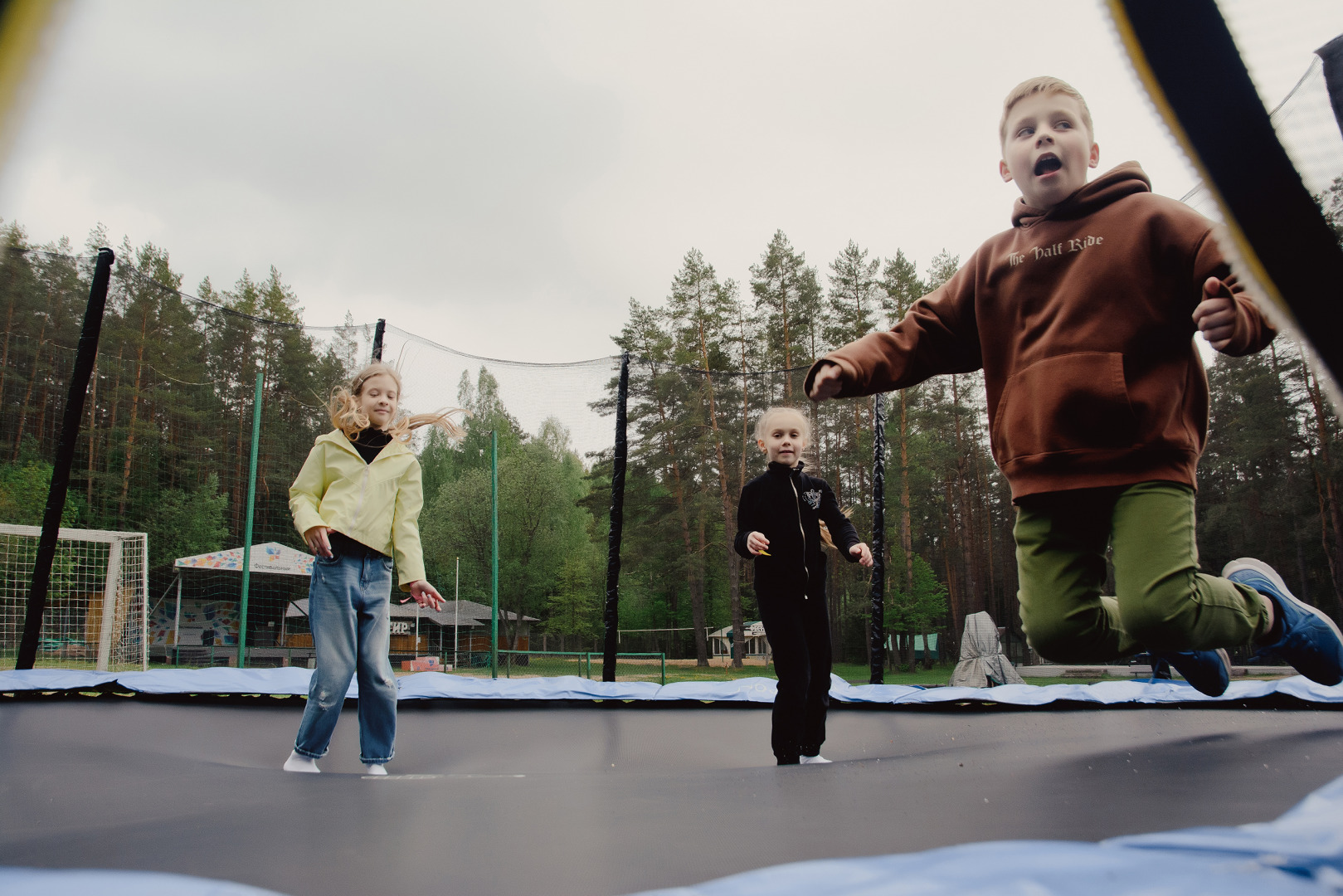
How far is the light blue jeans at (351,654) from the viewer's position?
5.14 ft

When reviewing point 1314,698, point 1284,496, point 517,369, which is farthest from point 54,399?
point 1284,496

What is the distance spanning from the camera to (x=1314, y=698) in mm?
2164

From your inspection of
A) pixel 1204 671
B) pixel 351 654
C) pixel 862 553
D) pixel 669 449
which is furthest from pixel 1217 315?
pixel 669 449

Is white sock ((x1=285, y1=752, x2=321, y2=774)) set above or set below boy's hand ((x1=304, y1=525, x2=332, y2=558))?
below

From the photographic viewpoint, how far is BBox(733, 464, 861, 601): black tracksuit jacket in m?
1.78

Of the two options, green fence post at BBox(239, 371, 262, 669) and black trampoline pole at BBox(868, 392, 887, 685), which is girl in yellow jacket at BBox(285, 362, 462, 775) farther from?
green fence post at BBox(239, 371, 262, 669)

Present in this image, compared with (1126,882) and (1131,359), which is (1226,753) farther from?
(1126,882)

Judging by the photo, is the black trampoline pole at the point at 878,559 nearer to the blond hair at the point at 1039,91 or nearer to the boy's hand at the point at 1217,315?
the blond hair at the point at 1039,91

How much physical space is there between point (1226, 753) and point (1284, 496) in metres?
4.45

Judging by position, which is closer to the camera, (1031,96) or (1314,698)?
(1031,96)

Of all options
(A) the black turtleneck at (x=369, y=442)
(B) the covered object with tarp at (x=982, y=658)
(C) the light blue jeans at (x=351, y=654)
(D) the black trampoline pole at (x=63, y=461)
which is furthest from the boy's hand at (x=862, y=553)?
(D) the black trampoline pole at (x=63, y=461)

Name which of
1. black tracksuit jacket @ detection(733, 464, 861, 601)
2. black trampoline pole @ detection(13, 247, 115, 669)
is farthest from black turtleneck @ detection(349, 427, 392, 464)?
black trampoline pole @ detection(13, 247, 115, 669)

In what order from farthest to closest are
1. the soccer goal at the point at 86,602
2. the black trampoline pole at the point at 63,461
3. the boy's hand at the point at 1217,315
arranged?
the soccer goal at the point at 86,602 → the black trampoline pole at the point at 63,461 → the boy's hand at the point at 1217,315

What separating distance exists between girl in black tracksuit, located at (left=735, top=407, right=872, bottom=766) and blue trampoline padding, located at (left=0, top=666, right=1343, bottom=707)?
3.13 feet
